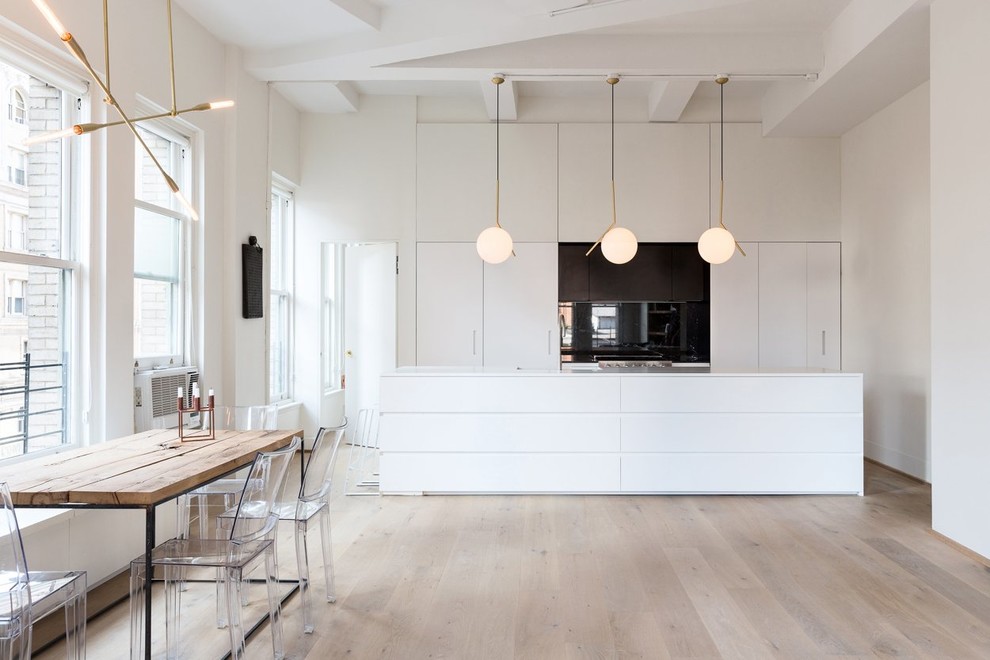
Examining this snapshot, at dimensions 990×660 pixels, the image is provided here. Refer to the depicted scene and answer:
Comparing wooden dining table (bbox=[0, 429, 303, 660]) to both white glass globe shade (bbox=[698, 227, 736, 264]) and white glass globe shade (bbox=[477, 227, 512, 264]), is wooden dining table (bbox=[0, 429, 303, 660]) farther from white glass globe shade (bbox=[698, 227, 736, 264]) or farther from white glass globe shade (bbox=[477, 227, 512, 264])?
white glass globe shade (bbox=[698, 227, 736, 264])

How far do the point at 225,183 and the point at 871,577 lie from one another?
4673mm

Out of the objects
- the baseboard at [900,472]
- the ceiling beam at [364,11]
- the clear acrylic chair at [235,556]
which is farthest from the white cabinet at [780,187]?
the clear acrylic chair at [235,556]

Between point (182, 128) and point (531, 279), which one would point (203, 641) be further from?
point (531, 279)

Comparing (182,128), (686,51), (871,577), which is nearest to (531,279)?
(686,51)

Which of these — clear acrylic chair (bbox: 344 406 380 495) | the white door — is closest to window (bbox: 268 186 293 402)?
the white door

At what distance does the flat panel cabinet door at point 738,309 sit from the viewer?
246 inches

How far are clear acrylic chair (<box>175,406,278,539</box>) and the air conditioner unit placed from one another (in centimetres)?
25

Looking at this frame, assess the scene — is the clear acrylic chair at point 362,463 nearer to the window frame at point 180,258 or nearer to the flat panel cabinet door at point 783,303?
the window frame at point 180,258

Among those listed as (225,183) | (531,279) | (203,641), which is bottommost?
(203,641)

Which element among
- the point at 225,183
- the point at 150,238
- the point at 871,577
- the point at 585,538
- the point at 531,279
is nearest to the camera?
the point at 871,577

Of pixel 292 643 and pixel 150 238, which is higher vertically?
pixel 150 238

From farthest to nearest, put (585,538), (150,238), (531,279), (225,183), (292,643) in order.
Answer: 1. (531,279)
2. (225,183)
3. (150,238)
4. (585,538)
5. (292,643)

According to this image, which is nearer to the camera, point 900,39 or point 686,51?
point 900,39

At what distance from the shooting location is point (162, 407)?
3949 millimetres
